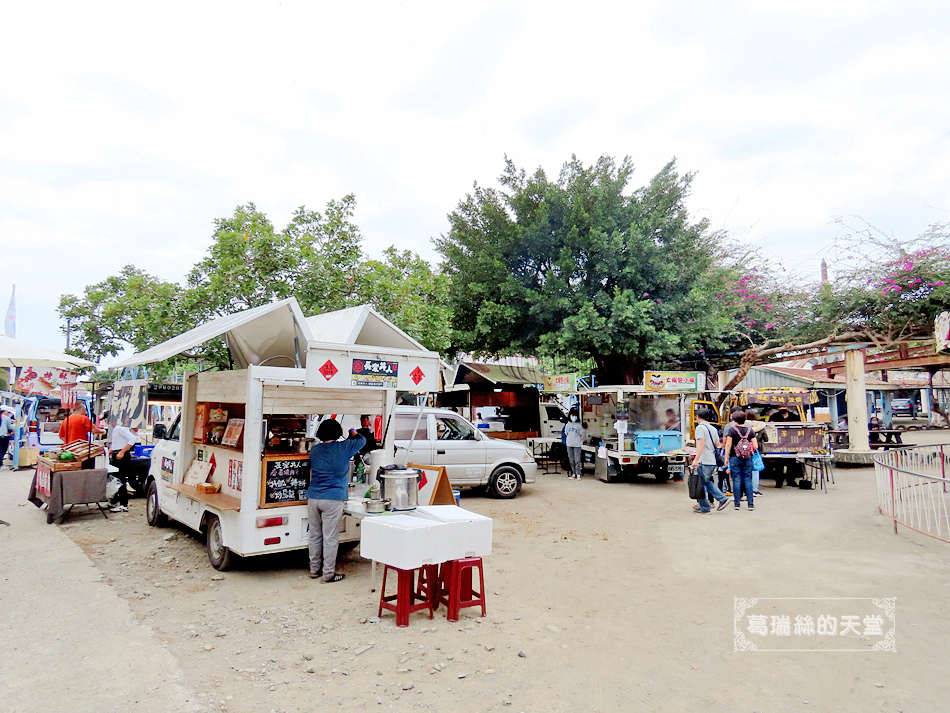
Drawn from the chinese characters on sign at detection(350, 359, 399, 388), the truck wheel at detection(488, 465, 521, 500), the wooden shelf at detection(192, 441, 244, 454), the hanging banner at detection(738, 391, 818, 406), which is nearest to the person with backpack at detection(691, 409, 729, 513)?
the truck wheel at detection(488, 465, 521, 500)

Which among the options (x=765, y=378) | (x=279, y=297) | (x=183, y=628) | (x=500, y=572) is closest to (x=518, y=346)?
(x=279, y=297)

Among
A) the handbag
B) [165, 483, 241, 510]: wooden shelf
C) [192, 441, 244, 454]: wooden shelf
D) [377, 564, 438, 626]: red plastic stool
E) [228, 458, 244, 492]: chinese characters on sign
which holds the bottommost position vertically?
[377, 564, 438, 626]: red plastic stool

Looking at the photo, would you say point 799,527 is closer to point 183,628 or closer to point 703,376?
point 703,376

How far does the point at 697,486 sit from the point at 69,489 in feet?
31.6

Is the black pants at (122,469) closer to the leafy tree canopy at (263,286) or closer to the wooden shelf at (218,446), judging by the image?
the leafy tree canopy at (263,286)

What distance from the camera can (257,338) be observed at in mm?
6781

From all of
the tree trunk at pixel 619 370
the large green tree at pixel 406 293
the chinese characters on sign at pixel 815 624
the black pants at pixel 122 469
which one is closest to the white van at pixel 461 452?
the large green tree at pixel 406 293

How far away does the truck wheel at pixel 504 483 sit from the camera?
35.2ft

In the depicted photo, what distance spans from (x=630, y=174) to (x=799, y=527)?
10268 mm

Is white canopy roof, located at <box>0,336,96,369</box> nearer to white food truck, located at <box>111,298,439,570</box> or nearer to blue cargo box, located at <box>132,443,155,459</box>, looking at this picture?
blue cargo box, located at <box>132,443,155,459</box>

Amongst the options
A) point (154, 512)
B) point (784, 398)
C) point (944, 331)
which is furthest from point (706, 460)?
point (154, 512)

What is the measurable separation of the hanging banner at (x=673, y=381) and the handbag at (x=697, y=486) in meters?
3.20

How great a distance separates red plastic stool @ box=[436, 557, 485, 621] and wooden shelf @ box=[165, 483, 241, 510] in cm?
217

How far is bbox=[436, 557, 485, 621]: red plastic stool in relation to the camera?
181 inches
